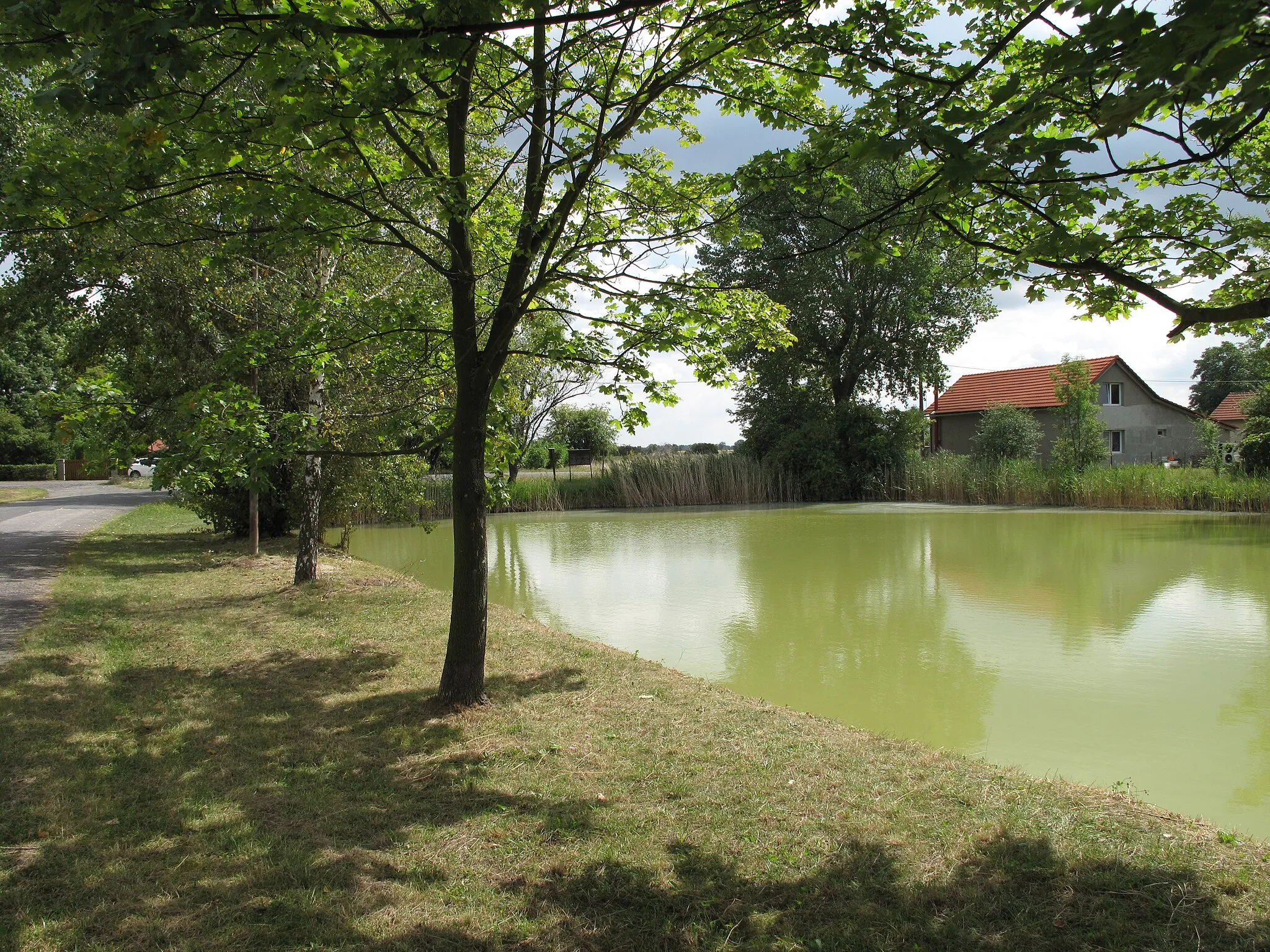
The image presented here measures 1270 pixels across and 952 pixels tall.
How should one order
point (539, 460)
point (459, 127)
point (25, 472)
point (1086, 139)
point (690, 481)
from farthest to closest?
point (539, 460) → point (25, 472) → point (690, 481) → point (459, 127) → point (1086, 139)

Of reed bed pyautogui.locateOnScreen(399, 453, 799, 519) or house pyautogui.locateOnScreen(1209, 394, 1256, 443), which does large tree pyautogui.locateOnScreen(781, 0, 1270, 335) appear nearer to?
reed bed pyautogui.locateOnScreen(399, 453, 799, 519)

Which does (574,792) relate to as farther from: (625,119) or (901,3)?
(901,3)

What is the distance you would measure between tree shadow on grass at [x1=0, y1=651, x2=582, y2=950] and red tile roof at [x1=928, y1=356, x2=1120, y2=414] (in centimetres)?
3089

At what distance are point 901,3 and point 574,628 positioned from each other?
22.2 ft

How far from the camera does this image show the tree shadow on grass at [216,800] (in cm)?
276

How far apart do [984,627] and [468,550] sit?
6.13 meters

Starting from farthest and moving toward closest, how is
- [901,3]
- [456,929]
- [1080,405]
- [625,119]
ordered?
1. [1080,405]
2. [625,119]
3. [901,3]
4. [456,929]

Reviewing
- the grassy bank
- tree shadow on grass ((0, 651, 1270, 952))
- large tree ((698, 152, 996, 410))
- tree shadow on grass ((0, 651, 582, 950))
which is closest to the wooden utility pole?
tree shadow on grass ((0, 651, 582, 950))

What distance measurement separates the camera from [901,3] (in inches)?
163

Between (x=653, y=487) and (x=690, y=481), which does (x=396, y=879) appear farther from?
(x=690, y=481)

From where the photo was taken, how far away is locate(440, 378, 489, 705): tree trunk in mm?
5270

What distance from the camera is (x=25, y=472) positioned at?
3828cm

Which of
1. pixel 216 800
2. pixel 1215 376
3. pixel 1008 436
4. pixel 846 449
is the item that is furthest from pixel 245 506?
pixel 1215 376

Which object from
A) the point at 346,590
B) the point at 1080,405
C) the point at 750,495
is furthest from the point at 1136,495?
the point at 346,590
